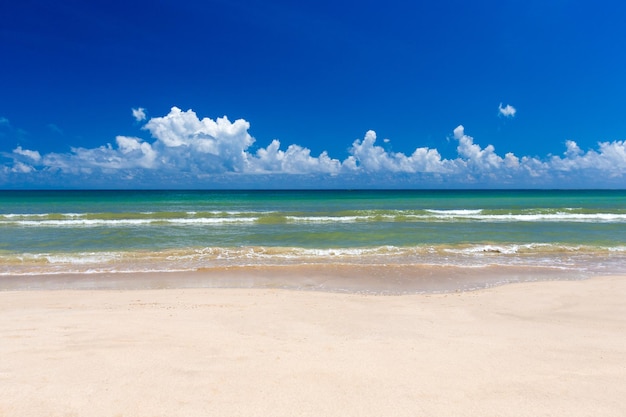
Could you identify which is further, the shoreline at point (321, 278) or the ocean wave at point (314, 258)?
the ocean wave at point (314, 258)

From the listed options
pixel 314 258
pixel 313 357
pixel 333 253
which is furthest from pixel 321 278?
pixel 313 357

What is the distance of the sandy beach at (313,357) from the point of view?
3465mm

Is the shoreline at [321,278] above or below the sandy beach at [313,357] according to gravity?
below

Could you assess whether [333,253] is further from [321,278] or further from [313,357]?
[313,357]

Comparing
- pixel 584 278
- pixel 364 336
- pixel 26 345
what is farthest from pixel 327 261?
pixel 26 345

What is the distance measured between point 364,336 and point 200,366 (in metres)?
2.46

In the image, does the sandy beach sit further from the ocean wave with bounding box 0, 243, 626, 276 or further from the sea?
the ocean wave with bounding box 0, 243, 626, 276

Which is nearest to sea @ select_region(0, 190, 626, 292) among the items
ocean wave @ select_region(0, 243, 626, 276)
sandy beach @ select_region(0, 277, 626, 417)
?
ocean wave @ select_region(0, 243, 626, 276)

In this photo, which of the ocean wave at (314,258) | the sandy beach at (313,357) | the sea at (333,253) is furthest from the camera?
the ocean wave at (314,258)

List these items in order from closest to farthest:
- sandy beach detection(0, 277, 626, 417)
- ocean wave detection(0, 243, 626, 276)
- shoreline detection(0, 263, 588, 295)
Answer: sandy beach detection(0, 277, 626, 417), shoreline detection(0, 263, 588, 295), ocean wave detection(0, 243, 626, 276)

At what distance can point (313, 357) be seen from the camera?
14.7 ft

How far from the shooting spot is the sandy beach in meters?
3.46

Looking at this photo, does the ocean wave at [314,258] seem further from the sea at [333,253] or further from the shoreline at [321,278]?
the shoreline at [321,278]

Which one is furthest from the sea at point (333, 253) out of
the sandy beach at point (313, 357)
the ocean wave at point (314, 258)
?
the sandy beach at point (313, 357)
